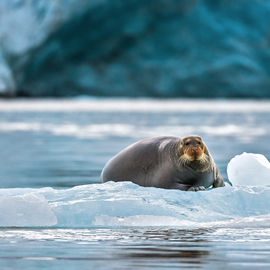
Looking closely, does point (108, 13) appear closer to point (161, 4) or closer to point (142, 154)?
point (161, 4)

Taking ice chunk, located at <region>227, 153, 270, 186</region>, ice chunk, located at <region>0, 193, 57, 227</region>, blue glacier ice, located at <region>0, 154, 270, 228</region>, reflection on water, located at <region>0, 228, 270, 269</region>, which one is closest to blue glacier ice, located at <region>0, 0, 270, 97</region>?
ice chunk, located at <region>227, 153, 270, 186</region>

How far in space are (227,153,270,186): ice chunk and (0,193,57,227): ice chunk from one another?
2.08 m

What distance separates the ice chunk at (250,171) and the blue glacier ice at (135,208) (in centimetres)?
87

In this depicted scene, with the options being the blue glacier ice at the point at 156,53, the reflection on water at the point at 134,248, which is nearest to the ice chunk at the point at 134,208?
the reflection on water at the point at 134,248

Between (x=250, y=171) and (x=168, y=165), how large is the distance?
731mm

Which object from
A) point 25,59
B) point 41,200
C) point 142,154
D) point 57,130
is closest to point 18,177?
point 142,154

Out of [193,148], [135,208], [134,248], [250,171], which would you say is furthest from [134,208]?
[250,171]

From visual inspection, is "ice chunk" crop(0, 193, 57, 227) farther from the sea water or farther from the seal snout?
the seal snout

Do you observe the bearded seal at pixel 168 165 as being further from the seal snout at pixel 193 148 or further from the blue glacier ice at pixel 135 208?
the blue glacier ice at pixel 135 208

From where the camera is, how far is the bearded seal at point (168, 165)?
5.84 metres

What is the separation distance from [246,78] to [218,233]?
45.2 m

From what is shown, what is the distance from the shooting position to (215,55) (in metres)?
47.8

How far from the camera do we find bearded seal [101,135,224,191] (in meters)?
5.84

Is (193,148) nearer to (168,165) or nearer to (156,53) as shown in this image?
(168,165)
